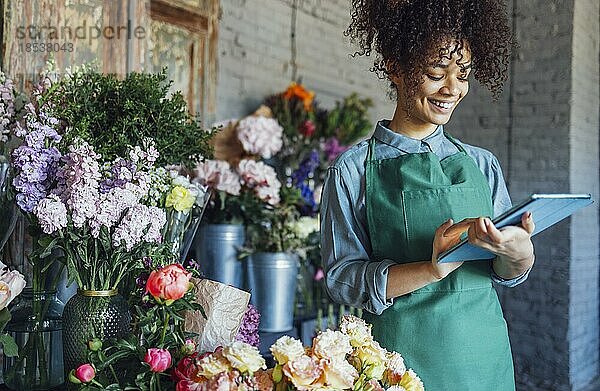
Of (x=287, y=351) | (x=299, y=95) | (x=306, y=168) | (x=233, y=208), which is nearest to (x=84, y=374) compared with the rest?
(x=287, y=351)

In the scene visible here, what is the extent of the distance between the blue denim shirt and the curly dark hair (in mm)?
132

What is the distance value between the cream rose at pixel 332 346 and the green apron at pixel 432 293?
0.35 metres

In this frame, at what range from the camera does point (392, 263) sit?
1.24 meters

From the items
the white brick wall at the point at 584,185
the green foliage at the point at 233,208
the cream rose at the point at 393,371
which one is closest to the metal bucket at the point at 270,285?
the green foliage at the point at 233,208

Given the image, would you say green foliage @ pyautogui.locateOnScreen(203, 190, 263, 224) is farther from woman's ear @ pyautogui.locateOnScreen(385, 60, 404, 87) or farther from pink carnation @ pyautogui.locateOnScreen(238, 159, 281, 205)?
woman's ear @ pyautogui.locateOnScreen(385, 60, 404, 87)

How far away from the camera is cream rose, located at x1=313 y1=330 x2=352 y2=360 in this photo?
94 cm

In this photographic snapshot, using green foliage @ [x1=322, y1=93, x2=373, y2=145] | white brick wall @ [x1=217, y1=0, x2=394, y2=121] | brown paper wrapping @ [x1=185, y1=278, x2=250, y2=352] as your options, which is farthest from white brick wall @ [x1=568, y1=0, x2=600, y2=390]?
brown paper wrapping @ [x1=185, y1=278, x2=250, y2=352]

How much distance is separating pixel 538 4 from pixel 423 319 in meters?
3.10

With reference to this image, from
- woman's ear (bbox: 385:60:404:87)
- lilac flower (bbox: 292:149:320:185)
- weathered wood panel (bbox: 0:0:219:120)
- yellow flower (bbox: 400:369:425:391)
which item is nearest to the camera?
yellow flower (bbox: 400:369:425:391)

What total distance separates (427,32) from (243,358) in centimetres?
71

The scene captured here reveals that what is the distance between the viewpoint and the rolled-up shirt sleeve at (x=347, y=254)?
48.4 inches

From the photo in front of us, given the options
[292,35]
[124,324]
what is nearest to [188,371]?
[124,324]

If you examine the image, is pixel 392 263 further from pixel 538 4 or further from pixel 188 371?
pixel 538 4

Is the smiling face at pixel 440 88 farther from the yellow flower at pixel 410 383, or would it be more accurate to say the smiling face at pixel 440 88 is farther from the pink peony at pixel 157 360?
the pink peony at pixel 157 360
